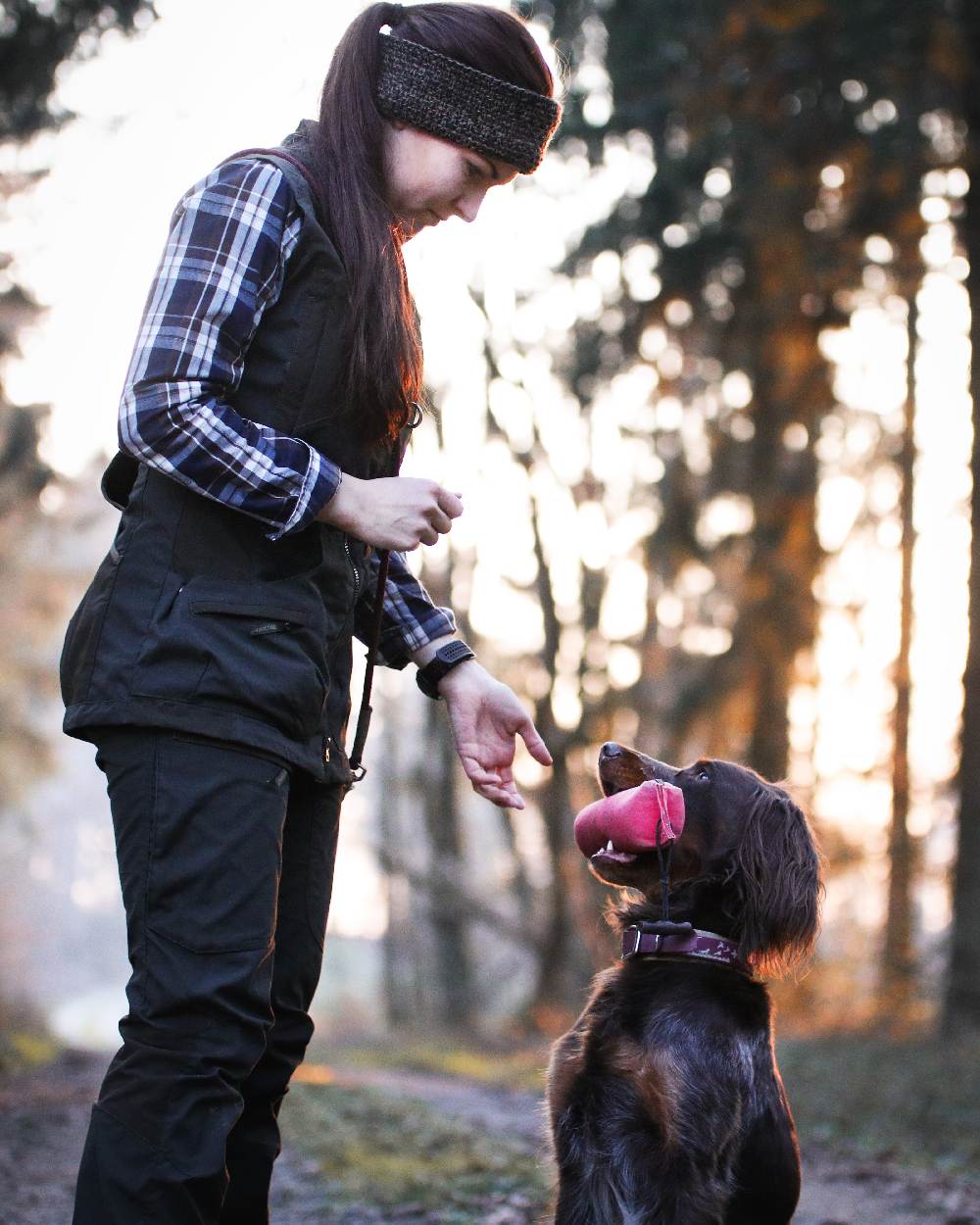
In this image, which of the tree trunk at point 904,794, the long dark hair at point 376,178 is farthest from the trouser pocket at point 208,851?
the tree trunk at point 904,794

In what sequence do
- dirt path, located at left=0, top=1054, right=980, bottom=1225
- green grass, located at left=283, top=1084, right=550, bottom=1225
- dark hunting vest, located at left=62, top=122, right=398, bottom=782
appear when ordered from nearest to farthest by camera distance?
1. dark hunting vest, located at left=62, top=122, right=398, bottom=782
2. dirt path, located at left=0, top=1054, right=980, bottom=1225
3. green grass, located at left=283, top=1084, right=550, bottom=1225

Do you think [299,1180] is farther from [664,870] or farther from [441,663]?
[441,663]

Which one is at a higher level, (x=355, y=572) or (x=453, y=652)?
(x=355, y=572)

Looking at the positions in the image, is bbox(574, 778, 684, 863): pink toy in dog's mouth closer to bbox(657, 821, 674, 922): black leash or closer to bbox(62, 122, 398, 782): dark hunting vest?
bbox(657, 821, 674, 922): black leash

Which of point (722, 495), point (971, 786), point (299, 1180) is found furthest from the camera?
point (722, 495)

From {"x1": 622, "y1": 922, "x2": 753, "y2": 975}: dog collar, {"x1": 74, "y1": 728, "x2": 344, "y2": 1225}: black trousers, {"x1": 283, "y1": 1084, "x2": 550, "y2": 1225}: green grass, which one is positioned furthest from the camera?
{"x1": 283, "y1": 1084, "x2": 550, "y2": 1225}: green grass

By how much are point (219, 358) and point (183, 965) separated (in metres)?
1.10

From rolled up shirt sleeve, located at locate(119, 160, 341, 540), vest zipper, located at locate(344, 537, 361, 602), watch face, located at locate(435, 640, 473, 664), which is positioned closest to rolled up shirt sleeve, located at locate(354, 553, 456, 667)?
watch face, located at locate(435, 640, 473, 664)

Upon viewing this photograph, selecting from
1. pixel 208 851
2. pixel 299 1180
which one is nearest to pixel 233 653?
pixel 208 851

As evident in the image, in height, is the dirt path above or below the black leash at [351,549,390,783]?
below

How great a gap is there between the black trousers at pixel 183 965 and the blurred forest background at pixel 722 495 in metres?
6.98

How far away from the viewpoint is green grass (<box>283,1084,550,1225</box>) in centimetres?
504

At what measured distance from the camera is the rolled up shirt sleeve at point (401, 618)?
127 inches

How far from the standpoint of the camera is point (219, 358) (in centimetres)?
251
